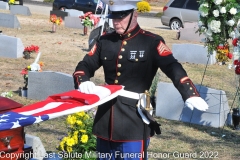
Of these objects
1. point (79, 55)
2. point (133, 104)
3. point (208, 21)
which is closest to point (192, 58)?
point (79, 55)

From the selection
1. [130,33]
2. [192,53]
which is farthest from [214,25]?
[192,53]

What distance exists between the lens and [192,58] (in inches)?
564

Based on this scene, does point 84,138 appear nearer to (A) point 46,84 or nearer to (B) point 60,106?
(B) point 60,106


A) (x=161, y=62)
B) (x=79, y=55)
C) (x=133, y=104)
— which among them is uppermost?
(x=161, y=62)

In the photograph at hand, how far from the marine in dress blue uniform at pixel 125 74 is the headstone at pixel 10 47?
920 cm

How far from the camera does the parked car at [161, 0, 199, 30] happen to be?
23297 mm

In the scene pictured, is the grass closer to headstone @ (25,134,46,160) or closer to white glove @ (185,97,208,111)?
headstone @ (25,134,46,160)

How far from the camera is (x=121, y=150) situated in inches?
185

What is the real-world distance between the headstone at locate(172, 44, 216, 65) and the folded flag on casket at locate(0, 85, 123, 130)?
9.78m

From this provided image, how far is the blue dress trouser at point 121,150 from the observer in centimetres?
464

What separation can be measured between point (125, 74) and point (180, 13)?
747 inches

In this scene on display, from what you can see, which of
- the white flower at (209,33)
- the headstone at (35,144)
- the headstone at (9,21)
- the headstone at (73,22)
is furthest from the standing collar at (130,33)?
the headstone at (73,22)

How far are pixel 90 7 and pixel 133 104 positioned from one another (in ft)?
76.1

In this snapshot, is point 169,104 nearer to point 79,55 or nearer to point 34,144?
point 34,144
